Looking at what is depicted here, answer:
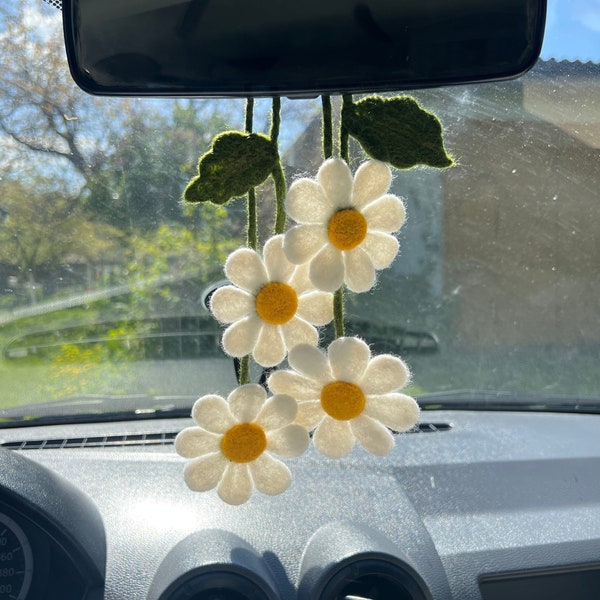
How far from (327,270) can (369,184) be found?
14 centimetres

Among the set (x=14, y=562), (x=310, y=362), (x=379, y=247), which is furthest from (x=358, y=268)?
(x=14, y=562)

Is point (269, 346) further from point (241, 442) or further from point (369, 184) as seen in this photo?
point (369, 184)

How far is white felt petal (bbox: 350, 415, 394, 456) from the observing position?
134 cm

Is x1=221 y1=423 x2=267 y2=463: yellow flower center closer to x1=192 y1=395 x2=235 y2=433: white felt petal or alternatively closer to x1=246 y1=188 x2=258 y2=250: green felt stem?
x1=192 y1=395 x2=235 y2=433: white felt petal

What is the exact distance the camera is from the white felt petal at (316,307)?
1325 mm

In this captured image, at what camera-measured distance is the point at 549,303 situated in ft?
Answer: 11.5

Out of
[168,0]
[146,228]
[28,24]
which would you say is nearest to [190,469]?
[168,0]

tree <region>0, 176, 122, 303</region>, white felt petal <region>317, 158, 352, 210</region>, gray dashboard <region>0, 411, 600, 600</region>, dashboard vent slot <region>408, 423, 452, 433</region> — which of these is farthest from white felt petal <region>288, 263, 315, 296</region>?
dashboard vent slot <region>408, 423, 452, 433</region>

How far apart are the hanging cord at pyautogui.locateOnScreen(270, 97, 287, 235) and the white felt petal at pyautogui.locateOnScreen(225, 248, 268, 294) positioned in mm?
108

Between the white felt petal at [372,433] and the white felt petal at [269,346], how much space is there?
16cm

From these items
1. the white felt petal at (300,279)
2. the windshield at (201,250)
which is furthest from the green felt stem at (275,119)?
the windshield at (201,250)

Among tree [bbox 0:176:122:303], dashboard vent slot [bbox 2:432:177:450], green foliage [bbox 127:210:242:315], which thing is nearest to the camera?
green foliage [bbox 127:210:242:315]

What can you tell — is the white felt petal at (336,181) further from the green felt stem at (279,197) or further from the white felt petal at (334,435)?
the white felt petal at (334,435)

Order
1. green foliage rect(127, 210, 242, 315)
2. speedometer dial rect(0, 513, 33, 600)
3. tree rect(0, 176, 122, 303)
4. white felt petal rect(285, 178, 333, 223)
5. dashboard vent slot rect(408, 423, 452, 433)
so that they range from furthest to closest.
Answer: dashboard vent slot rect(408, 423, 452, 433) → tree rect(0, 176, 122, 303) → green foliage rect(127, 210, 242, 315) → speedometer dial rect(0, 513, 33, 600) → white felt petal rect(285, 178, 333, 223)
